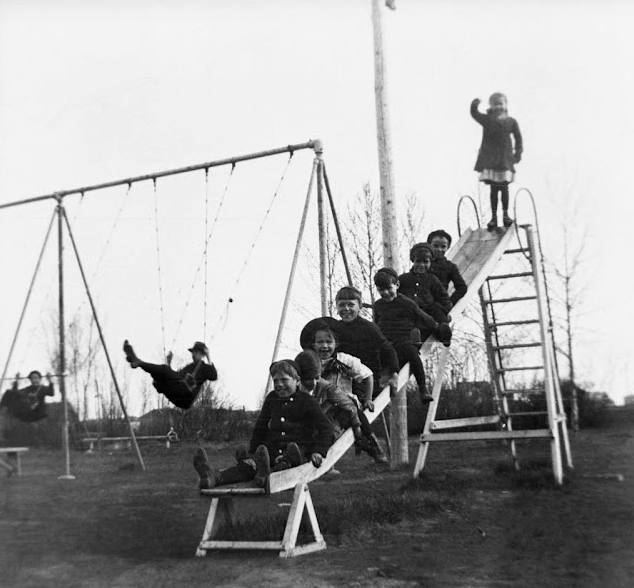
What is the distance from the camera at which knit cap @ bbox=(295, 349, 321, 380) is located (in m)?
5.87

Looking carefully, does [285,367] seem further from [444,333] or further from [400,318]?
[444,333]

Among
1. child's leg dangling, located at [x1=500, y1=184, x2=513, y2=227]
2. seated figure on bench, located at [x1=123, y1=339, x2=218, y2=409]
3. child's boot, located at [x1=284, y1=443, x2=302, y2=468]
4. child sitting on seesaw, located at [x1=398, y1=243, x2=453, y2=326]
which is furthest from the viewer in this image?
child's leg dangling, located at [x1=500, y1=184, x2=513, y2=227]

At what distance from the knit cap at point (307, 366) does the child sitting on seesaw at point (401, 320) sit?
1.28 metres

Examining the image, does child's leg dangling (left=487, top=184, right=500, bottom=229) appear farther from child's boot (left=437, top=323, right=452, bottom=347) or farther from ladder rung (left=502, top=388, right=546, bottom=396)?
child's boot (left=437, top=323, right=452, bottom=347)

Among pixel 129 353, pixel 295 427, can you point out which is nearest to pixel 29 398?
pixel 129 353

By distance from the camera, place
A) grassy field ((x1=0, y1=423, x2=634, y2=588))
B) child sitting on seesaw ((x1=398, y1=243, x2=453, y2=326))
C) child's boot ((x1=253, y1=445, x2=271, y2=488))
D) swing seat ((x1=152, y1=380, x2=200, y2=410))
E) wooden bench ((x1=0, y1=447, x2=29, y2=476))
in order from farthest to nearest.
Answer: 1. wooden bench ((x1=0, y1=447, x2=29, y2=476))
2. child sitting on seesaw ((x1=398, y1=243, x2=453, y2=326))
3. swing seat ((x1=152, y1=380, x2=200, y2=410))
4. child's boot ((x1=253, y1=445, x2=271, y2=488))
5. grassy field ((x1=0, y1=423, x2=634, y2=588))

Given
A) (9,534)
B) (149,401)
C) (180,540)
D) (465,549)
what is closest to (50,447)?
(149,401)

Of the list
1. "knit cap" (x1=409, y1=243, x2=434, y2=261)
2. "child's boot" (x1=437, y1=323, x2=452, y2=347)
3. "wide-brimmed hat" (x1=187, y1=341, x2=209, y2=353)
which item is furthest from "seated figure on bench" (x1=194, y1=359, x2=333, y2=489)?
"knit cap" (x1=409, y1=243, x2=434, y2=261)

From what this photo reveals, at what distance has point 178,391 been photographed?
6.46 metres

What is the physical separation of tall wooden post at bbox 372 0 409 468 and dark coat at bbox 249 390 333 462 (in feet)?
13.7

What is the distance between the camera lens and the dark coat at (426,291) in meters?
7.41

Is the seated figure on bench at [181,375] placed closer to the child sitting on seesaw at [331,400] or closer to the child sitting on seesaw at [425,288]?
the child sitting on seesaw at [331,400]

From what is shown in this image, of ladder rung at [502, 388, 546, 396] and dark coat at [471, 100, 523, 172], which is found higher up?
dark coat at [471, 100, 523, 172]

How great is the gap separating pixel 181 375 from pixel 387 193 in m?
4.25
